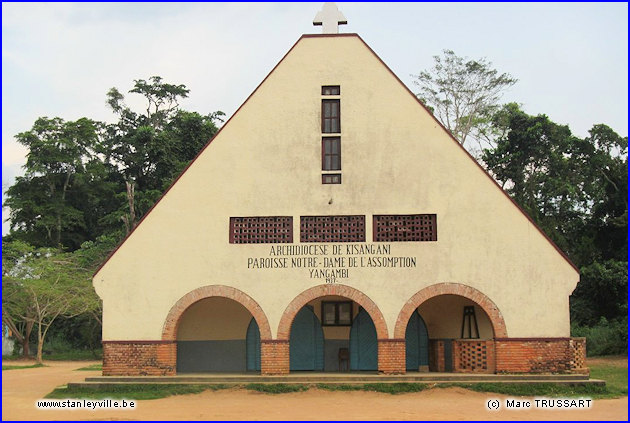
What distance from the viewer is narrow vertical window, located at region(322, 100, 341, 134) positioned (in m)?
22.6

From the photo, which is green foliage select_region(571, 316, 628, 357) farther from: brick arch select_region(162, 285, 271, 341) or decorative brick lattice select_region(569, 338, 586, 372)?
brick arch select_region(162, 285, 271, 341)

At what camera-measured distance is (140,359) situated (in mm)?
21609

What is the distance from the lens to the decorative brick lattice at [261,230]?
72.5 ft

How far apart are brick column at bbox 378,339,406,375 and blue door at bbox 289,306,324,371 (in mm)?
3111

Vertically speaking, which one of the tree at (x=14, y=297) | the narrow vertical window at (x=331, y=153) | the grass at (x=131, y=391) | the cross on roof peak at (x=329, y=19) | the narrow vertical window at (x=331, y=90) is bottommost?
the grass at (x=131, y=391)

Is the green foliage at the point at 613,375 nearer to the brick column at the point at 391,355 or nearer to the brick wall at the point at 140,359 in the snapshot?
the brick column at the point at 391,355

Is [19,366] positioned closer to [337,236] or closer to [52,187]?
[52,187]

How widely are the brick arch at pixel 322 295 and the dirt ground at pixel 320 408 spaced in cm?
187

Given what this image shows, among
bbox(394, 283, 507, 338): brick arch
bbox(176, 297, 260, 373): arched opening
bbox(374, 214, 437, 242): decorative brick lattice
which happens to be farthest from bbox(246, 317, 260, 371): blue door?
bbox(374, 214, 437, 242): decorative brick lattice

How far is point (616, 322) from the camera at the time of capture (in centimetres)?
3544

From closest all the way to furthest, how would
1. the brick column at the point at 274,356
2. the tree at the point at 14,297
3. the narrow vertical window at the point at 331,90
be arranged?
the brick column at the point at 274,356
the narrow vertical window at the point at 331,90
the tree at the point at 14,297

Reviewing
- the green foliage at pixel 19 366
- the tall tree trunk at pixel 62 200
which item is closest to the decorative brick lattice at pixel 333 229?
the green foliage at pixel 19 366

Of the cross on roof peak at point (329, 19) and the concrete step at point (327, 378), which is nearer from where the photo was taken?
the concrete step at point (327, 378)

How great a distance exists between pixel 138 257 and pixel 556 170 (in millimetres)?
27866
